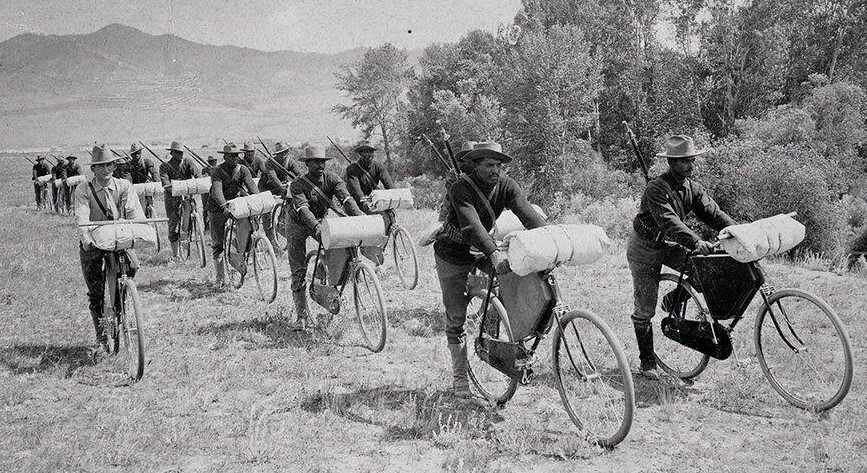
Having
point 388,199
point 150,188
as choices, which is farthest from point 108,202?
point 150,188

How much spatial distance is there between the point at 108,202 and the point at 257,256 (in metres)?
3.29

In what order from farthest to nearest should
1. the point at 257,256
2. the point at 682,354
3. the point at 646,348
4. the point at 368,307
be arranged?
the point at 257,256, the point at 368,307, the point at 682,354, the point at 646,348

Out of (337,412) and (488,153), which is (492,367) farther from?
(488,153)

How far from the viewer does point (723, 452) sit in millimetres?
4711

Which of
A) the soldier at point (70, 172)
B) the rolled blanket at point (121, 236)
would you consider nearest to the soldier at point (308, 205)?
the rolled blanket at point (121, 236)

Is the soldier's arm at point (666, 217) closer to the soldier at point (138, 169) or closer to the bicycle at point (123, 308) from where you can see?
the bicycle at point (123, 308)

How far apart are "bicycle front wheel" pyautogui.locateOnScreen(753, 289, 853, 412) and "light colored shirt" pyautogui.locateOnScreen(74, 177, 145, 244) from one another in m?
6.43

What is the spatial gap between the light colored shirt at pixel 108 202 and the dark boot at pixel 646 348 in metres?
5.40

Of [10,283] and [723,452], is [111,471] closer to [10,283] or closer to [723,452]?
[723,452]

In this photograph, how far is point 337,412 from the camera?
5.61 m

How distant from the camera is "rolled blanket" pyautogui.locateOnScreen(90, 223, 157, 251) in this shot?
6273 millimetres

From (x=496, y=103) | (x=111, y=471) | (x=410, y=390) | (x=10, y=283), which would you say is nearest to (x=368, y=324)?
(x=410, y=390)

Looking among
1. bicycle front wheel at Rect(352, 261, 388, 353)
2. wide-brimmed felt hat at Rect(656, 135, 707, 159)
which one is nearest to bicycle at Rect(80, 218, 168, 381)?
bicycle front wheel at Rect(352, 261, 388, 353)

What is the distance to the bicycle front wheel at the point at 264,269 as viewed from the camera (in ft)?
30.4
